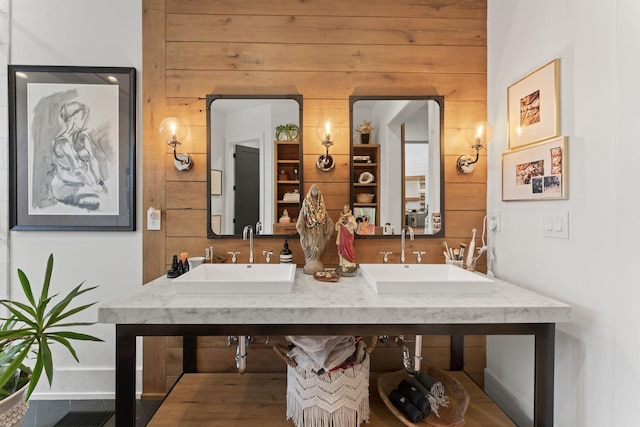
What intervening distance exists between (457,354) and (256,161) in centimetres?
177

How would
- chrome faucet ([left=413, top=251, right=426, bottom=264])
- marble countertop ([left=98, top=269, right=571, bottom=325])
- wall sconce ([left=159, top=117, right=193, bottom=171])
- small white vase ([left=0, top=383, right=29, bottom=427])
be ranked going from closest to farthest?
marble countertop ([left=98, top=269, right=571, bottom=325]) < small white vase ([left=0, top=383, right=29, bottom=427]) < wall sconce ([left=159, top=117, right=193, bottom=171]) < chrome faucet ([left=413, top=251, right=426, bottom=264])

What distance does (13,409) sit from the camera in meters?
1.38

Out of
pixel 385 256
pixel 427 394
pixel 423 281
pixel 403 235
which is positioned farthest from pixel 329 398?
pixel 403 235

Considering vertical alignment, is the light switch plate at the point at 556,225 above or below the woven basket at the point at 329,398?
above

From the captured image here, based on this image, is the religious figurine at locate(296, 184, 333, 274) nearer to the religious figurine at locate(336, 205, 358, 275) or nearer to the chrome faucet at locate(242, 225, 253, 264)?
the religious figurine at locate(336, 205, 358, 275)

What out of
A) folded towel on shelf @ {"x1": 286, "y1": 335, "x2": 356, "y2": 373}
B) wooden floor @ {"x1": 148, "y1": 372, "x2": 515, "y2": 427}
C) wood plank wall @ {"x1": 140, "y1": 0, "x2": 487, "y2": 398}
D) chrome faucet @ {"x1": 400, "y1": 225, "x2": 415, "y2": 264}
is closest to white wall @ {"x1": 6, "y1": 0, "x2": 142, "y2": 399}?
wood plank wall @ {"x1": 140, "y1": 0, "x2": 487, "y2": 398}

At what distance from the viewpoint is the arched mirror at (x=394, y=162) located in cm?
196

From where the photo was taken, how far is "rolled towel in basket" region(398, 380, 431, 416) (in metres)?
1.52

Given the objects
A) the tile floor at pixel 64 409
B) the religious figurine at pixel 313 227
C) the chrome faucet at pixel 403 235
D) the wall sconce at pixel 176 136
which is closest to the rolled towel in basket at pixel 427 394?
the chrome faucet at pixel 403 235

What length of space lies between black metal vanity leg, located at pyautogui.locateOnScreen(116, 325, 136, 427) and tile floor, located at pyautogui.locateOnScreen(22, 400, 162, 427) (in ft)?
2.20

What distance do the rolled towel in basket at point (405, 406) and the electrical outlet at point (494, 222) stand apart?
111 centimetres

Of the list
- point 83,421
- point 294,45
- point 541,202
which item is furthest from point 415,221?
point 83,421

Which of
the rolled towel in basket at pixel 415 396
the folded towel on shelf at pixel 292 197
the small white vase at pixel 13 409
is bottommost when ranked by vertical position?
the rolled towel in basket at pixel 415 396

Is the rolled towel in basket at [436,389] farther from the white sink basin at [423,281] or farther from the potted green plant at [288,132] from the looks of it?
the potted green plant at [288,132]
